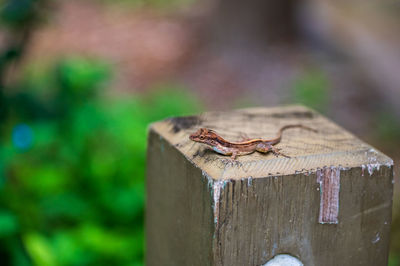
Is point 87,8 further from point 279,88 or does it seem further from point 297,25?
point 279,88

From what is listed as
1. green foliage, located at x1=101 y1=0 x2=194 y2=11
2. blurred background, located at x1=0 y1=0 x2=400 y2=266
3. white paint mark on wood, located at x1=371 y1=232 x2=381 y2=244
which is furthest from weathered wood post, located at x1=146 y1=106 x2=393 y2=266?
green foliage, located at x1=101 y1=0 x2=194 y2=11

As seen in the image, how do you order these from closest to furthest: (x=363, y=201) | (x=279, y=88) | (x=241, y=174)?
(x=241, y=174)
(x=363, y=201)
(x=279, y=88)

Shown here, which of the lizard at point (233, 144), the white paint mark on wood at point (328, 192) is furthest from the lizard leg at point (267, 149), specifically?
the white paint mark on wood at point (328, 192)

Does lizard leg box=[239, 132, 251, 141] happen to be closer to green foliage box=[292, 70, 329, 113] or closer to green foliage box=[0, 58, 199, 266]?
green foliage box=[0, 58, 199, 266]

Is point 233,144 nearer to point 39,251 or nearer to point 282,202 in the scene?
point 282,202

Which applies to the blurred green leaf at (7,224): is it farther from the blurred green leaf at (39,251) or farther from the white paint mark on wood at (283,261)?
the white paint mark on wood at (283,261)

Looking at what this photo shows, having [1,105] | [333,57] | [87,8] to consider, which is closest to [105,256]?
[1,105]

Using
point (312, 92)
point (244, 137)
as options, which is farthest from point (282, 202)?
point (312, 92)
